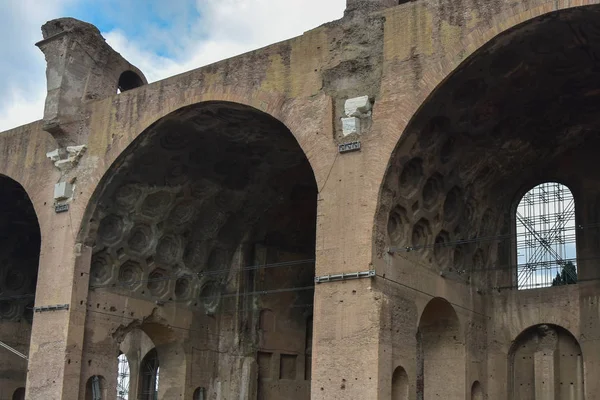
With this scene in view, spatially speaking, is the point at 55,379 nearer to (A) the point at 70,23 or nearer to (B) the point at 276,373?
(B) the point at 276,373

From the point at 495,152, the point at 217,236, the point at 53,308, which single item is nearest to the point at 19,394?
the point at 53,308

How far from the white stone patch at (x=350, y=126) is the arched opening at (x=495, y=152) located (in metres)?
0.69

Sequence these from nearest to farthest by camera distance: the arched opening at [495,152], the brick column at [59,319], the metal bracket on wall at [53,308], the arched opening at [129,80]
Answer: the arched opening at [495,152]
the brick column at [59,319]
the metal bracket on wall at [53,308]
the arched opening at [129,80]

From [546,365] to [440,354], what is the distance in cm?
184

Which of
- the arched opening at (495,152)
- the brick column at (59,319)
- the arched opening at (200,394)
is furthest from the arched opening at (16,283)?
the arched opening at (495,152)

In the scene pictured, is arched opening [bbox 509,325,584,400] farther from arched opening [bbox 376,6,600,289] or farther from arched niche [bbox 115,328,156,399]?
arched niche [bbox 115,328,156,399]

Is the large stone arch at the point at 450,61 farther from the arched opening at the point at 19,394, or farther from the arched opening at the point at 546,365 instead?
the arched opening at the point at 19,394

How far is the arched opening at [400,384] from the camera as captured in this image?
1252 centimetres

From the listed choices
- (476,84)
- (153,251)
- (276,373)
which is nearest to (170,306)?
(153,251)

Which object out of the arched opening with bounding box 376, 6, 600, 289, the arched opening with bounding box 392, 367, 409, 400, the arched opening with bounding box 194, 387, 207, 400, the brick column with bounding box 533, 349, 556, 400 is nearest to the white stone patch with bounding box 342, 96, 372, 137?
the arched opening with bounding box 376, 6, 600, 289

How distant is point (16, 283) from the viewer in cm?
2155

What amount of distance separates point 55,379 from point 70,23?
268 inches

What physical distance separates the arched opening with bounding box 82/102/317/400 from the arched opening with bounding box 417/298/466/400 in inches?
101

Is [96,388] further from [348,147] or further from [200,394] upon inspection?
[348,147]
